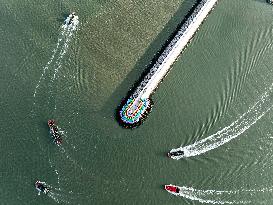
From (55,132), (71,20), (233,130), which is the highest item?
(71,20)

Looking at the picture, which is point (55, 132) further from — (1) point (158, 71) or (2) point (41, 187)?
(1) point (158, 71)

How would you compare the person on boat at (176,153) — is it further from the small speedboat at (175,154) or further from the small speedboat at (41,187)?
the small speedboat at (41,187)

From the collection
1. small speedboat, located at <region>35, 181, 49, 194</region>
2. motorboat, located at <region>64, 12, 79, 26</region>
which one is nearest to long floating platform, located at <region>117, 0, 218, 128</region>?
small speedboat, located at <region>35, 181, 49, 194</region>

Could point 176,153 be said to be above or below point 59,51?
below

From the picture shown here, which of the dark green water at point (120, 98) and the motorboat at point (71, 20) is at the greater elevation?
the motorboat at point (71, 20)

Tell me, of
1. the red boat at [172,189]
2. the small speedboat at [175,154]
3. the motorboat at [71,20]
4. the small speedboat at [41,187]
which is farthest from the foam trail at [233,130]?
the motorboat at [71,20]

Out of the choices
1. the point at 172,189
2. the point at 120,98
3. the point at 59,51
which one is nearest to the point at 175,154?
the point at 172,189
